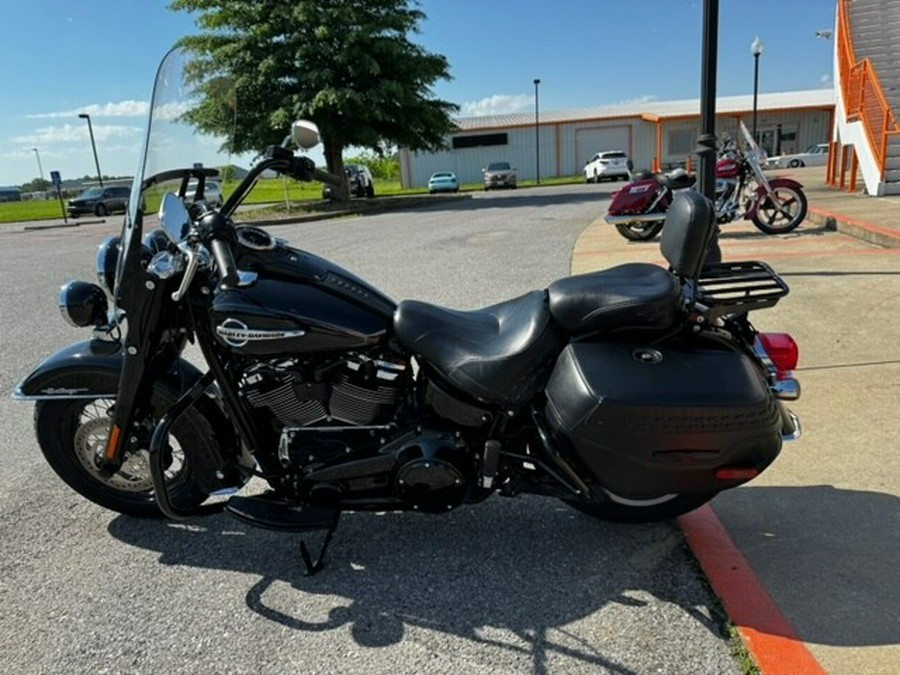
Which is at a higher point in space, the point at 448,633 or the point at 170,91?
the point at 170,91

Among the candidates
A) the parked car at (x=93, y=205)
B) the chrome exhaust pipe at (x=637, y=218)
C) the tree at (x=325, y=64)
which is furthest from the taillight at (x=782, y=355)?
the parked car at (x=93, y=205)

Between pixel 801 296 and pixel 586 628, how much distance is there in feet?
15.5

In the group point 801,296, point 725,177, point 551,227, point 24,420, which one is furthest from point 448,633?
point 551,227

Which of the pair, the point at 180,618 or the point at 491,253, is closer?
the point at 180,618

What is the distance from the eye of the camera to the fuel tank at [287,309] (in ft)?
7.95

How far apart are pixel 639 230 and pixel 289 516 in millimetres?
8771

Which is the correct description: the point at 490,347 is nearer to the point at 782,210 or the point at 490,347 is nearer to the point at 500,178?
the point at 782,210

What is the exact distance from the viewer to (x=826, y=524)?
2.74m

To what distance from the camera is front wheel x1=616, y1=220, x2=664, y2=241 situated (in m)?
Answer: 10.3

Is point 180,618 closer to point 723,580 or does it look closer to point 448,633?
point 448,633

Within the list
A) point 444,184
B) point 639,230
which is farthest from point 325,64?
point 639,230

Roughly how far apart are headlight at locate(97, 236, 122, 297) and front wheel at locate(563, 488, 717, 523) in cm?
203

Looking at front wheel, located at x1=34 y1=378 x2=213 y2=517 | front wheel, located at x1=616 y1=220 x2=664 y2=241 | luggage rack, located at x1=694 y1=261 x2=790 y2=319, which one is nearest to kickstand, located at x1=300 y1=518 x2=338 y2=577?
front wheel, located at x1=34 y1=378 x2=213 y2=517

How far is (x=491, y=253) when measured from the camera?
10.3 metres
